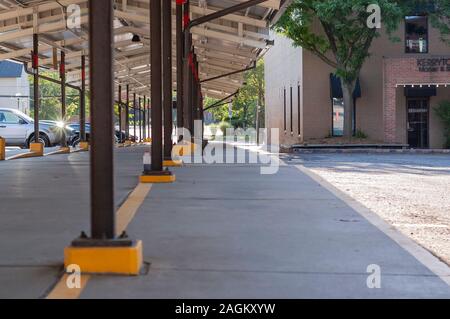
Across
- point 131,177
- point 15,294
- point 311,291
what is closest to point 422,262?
point 311,291

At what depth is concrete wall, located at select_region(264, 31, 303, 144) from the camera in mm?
36522

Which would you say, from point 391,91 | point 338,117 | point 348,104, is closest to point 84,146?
point 348,104

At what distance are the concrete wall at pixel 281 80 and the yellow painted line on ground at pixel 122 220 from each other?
24196 millimetres

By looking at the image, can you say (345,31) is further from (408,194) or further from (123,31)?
(408,194)

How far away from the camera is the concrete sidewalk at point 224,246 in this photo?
4.90 m

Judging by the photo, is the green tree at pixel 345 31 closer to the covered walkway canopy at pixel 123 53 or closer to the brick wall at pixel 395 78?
the brick wall at pixel 395 78

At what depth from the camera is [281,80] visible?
4344 centimetres

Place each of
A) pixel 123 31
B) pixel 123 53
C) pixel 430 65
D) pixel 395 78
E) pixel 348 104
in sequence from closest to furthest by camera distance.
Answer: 1. pixel 123 31
2. pixel 348 104
3. pixel 395 78
4. pixel 430 65
5. pixel 123 53

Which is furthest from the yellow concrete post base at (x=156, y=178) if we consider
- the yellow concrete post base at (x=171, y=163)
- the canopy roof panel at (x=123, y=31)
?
the canopy roof panel at (x=123, y=31)

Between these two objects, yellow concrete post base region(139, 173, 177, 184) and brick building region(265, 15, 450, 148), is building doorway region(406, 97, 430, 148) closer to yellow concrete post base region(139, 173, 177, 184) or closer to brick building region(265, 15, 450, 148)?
brick building region(265, 15, 450, 148)

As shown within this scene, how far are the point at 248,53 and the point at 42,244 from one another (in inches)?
1042

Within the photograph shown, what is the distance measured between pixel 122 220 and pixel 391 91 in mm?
25615

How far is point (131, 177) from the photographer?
529 inches
